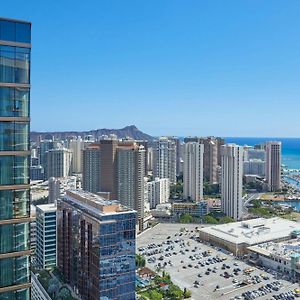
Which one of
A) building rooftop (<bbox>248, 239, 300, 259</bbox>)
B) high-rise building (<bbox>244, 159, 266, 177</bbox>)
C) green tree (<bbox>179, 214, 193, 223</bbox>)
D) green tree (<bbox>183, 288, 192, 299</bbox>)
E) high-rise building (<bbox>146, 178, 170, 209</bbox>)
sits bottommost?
green tree (<bbox>183, 288, 192, 299</bbox>)

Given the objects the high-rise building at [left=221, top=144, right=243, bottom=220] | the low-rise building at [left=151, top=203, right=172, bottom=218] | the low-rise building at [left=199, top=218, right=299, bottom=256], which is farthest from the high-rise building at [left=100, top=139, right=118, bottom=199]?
the high-rise building at [left=221, top=144, right=243, bottom=220]

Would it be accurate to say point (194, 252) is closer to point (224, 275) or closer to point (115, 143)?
point (224, 275)

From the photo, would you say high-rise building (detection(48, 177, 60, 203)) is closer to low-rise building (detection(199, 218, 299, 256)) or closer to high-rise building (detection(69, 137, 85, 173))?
low-rise building (detection(199, 218, 299, 256))

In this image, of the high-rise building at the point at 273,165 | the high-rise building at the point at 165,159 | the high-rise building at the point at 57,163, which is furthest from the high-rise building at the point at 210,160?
the high-rise building at the point at 57,163

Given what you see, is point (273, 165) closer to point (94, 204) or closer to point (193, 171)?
point (193, 171)

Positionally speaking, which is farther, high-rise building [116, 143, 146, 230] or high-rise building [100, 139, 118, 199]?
high-rise building [100, 139, 118, 199]

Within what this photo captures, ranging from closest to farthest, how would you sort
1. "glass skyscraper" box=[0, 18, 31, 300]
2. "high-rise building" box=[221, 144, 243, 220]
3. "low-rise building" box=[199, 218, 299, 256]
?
1. "glass skyscraper" box=[0, 18, 31, 300]
2. "low-rise building" box=[199, 218, 299, 256]
3. "high-rise building" box=[221, 144, 243, 220]

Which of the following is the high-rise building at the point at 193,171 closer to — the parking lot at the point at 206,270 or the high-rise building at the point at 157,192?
the high-rise building at the point at 157,192
